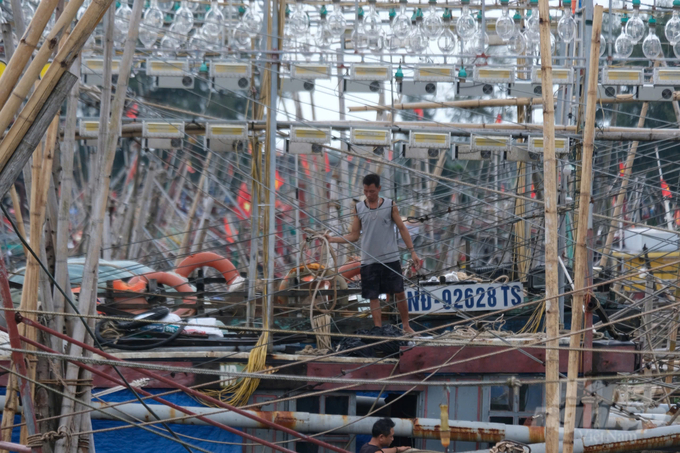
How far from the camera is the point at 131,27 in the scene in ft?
16.0

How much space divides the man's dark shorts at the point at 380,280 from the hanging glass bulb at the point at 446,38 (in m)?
3.08

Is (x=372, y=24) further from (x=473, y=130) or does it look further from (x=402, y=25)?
(x=473, y=130)

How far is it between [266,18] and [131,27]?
3002 millimetres

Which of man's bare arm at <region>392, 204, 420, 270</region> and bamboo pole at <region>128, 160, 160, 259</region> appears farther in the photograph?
bamboo pole at <region>128, 160, 160, 259</region>

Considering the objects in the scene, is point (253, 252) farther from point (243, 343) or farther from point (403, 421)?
point (403, 421)

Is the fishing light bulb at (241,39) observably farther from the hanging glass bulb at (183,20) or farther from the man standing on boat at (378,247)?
the man standing on boat at (378,247)

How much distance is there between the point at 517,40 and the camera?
977 cm

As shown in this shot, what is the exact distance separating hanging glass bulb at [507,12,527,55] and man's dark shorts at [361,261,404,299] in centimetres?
356

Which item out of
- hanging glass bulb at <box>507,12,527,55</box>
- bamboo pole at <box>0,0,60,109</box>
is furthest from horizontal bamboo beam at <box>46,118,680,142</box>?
bamboo pole at <box>0,0,60,109</box>

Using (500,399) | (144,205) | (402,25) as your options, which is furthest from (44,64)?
(144,205)

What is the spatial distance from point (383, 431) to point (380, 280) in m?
2.00

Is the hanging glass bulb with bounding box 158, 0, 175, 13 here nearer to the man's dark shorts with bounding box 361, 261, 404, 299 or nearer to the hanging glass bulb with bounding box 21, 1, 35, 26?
the hanging glass bulb with bounding box 21, 1, 35, 26

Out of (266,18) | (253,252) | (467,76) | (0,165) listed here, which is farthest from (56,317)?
(467,76)

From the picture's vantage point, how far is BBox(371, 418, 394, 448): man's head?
228 inches
